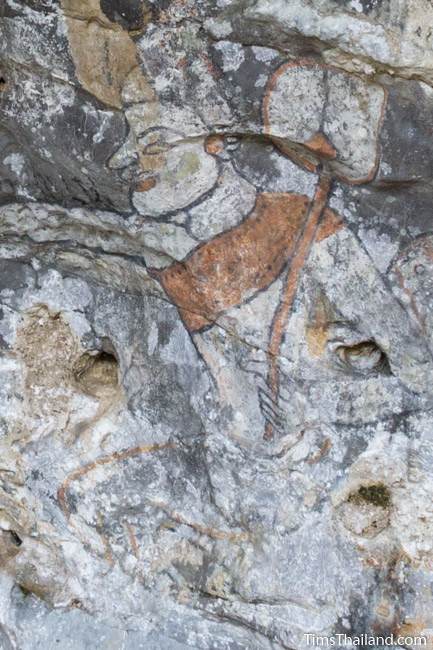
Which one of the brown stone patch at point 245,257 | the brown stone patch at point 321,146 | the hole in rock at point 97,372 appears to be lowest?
Answer: the hole in rock at point 97,372

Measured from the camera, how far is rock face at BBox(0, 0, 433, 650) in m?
1.54

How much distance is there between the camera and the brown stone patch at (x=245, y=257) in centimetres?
168

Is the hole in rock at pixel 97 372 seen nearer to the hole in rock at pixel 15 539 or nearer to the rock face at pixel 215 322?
the rock face at pixel 215 322

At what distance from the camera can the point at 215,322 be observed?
71.9 inches

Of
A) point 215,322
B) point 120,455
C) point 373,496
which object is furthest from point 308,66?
point 120,455

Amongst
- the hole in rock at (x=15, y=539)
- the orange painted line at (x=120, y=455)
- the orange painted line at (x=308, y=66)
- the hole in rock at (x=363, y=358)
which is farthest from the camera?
the hole in rock at (x=15, y=539)

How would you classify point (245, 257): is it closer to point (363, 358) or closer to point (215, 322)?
point (215, 322)

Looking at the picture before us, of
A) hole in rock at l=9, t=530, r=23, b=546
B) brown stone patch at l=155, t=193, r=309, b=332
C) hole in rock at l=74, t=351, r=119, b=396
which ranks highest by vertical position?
brown stone patch at l=155, t=193, r=309, b=332

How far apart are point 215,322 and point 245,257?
0.19m

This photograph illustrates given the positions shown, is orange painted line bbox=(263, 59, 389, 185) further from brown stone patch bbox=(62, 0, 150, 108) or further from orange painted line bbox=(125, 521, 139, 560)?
orange painted line bbox=(125, 521, 139, 560)

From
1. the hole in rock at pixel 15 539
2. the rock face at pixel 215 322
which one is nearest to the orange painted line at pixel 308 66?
the rock face at pixel 215 322

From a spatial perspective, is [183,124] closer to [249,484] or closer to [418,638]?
[249,484]

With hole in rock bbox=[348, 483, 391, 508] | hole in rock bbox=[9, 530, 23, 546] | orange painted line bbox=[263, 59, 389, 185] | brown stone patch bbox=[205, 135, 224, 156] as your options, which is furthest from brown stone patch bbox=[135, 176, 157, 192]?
hole in rock bbox=[9, 530, 23, 546]

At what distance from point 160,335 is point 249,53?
728 mm
